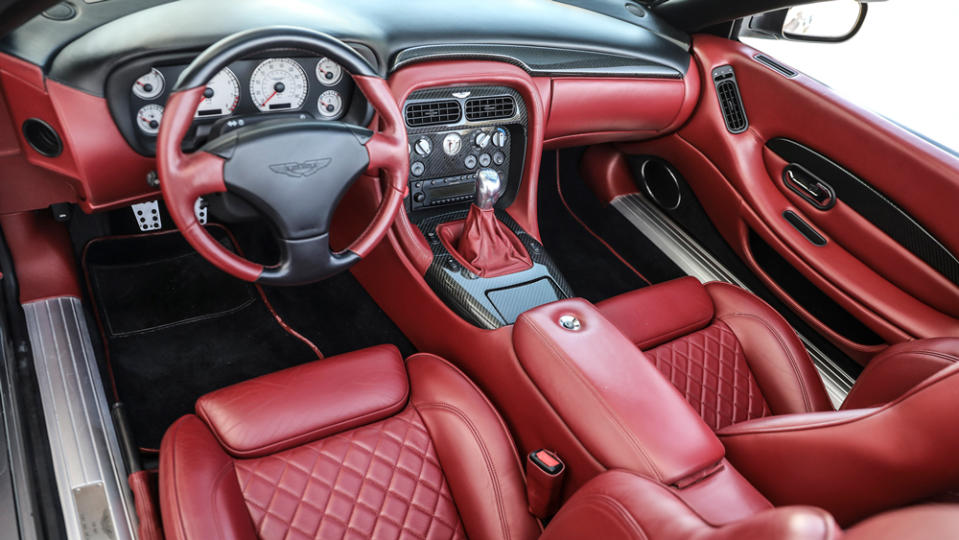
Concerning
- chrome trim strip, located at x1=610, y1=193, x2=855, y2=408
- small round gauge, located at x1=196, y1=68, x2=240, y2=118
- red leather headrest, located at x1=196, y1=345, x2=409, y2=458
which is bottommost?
chrome trim strip, located at x1=610, y1=193, x2=855, y2=408

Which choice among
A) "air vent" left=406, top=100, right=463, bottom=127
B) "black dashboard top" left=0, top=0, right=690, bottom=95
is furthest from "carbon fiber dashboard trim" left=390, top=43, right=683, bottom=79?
"air vent" left=406, top=100, right=463, bottom=127

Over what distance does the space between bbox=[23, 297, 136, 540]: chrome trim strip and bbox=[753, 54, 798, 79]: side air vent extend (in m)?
2.03

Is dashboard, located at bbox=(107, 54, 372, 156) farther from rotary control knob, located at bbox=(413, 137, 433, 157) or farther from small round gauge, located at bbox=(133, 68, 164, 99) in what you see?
rotary control knob, located at bbox=(413, 137, 433, 157)

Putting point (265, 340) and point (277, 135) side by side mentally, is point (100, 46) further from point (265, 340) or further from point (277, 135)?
point (265, 340)

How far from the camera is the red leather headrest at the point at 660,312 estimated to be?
5.49ft

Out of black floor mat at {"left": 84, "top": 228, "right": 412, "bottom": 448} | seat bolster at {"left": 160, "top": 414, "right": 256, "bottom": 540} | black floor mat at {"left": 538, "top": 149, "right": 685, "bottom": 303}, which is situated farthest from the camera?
black floor mat at {"left": 538, "top": 149, "right": 685, "bottom": 303}

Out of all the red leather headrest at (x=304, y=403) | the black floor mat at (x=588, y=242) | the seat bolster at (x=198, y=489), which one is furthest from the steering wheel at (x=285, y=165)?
the black floor mat at (x=588, y=242)

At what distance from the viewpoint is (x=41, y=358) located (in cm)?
155

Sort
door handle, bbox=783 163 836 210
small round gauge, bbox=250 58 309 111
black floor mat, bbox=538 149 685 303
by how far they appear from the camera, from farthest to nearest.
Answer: black floor mat, bbox=538 149 685 303 → door handle, bbox=783 163 836 210 → small round gauge, bbox=250 58 309 111

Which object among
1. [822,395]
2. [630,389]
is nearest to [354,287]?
[630,389]

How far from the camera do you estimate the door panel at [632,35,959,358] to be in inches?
66.4

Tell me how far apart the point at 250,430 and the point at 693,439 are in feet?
2.60

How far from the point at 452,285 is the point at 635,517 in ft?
2.98

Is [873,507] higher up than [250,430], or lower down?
higher up
